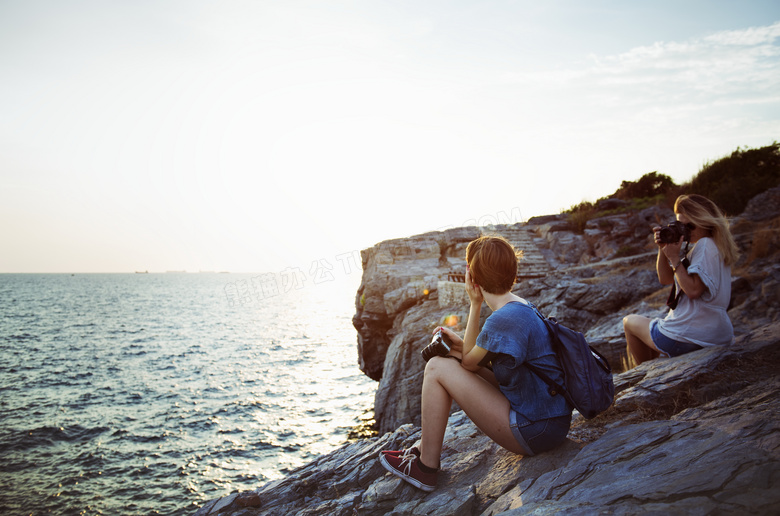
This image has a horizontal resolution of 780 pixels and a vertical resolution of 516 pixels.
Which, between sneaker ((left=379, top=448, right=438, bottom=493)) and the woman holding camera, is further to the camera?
the woman holding camera

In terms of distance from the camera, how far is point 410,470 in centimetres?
359

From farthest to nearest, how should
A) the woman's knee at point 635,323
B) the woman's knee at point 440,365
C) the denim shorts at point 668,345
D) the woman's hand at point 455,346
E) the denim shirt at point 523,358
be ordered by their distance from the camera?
the woman's knee at point 635,323, the denim shorts at point 668,345, the woman's hand at point 455,346, the woman's knee at point 440,365, the denim shirt at point 523,358

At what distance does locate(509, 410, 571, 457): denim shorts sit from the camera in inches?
123

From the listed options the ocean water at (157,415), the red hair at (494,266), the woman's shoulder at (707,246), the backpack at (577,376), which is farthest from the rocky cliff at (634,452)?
the ocean water at (157,415)

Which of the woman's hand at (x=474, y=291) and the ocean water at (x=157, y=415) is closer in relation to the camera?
the woman's hand at (x=474, y=291)

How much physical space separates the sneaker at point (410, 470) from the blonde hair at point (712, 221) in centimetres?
405

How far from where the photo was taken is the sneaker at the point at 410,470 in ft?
11.6

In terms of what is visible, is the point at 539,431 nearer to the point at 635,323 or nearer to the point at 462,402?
the point at 462,402

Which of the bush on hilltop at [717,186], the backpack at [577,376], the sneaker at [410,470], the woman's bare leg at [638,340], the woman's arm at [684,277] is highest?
the bush on hilltop at [717,186]

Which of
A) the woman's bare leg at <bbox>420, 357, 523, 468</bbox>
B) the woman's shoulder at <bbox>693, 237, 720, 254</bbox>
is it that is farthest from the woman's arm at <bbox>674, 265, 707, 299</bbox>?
the woman's bare leg at <bbox>420, 357, 523, 468</bbox>

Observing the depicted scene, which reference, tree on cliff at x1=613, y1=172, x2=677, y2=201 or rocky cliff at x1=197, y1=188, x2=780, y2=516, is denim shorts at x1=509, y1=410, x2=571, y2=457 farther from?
tree on cliff at x1=613, y1=172, x2=677, y2=201

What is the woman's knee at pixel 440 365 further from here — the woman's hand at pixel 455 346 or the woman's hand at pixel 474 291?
the woman's hand at pixel 474 291

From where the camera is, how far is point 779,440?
236 centimetres

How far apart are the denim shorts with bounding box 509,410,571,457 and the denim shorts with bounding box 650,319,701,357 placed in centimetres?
266
